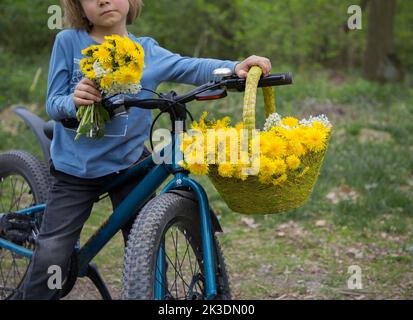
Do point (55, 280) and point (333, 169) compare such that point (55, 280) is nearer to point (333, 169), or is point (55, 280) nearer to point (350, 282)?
point (350, 282)

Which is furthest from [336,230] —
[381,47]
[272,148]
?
[381,47]

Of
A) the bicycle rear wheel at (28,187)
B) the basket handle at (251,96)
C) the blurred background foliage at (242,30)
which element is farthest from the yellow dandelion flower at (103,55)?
the blurred background foliage at (242,30)

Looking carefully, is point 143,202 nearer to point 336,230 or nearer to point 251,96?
point 251,96

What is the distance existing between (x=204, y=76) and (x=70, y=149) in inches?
24.8

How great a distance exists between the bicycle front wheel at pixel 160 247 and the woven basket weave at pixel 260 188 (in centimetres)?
19

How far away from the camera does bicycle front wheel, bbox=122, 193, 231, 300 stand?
2283mm

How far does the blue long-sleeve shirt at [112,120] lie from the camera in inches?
109

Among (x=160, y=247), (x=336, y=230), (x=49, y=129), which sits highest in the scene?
(x=336, y=230)

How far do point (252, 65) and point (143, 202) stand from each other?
0.73 meters

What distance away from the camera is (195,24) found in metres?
12.1

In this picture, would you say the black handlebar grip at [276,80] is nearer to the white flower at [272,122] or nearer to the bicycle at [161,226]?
the bicycle at [161,226]

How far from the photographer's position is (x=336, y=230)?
16.4 ft

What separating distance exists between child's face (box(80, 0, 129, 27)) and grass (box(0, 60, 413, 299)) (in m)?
1.88
